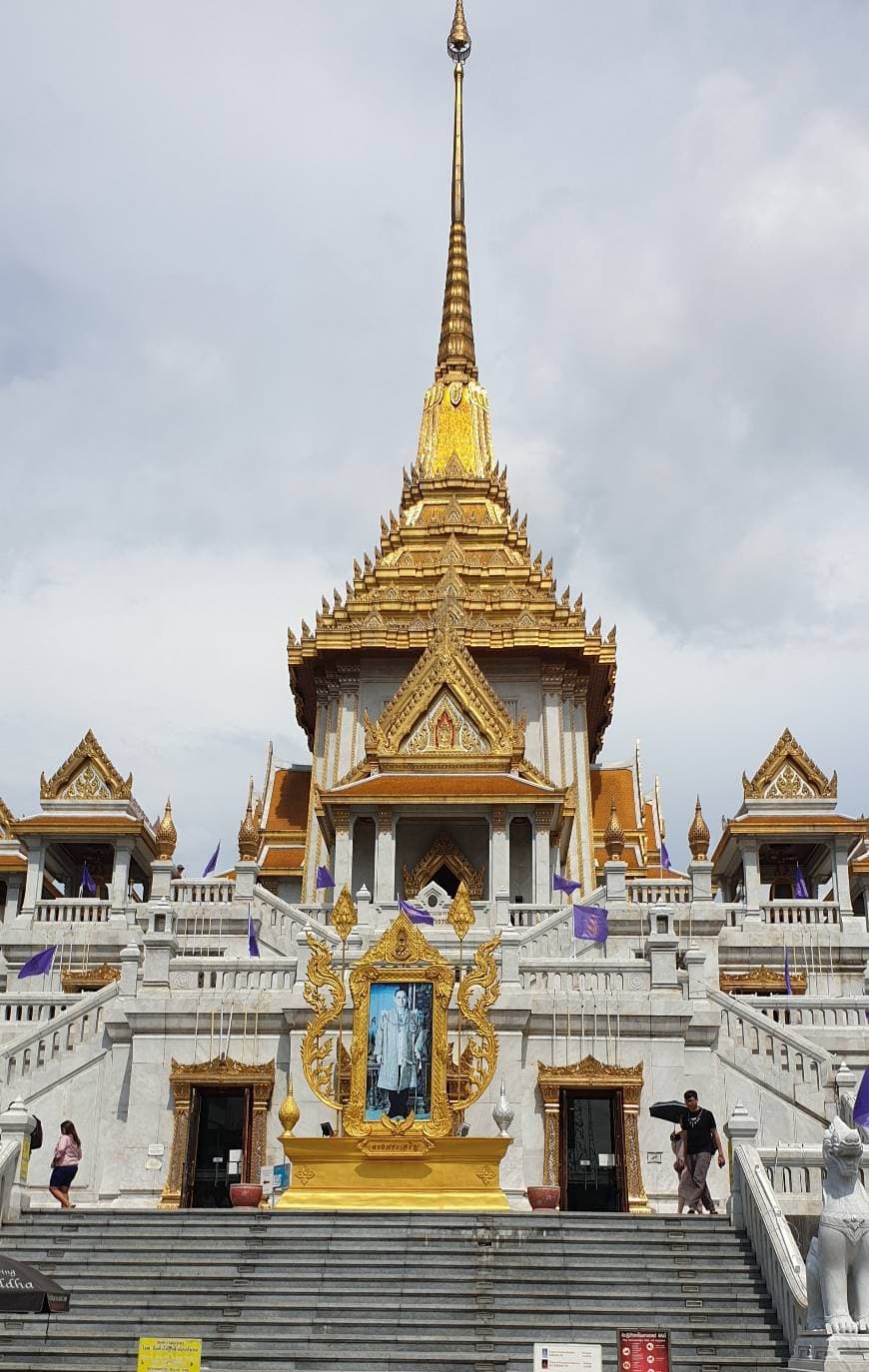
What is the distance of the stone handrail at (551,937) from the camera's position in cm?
2828

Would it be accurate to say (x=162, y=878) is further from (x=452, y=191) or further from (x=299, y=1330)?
(x=452, y=191)

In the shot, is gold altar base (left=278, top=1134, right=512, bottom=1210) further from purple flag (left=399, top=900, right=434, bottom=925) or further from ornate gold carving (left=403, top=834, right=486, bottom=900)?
ornate gold carving (left=403, top=834, right=486, bottom=900)

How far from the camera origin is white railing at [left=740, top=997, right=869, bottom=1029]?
25297 mm

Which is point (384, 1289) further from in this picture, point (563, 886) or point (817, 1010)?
point (563, 886)

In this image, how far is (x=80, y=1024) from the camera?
24156 millimetres

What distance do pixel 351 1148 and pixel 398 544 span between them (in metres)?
32.5

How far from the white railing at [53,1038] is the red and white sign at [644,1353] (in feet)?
42.4

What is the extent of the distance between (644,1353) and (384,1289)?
14.3 ft

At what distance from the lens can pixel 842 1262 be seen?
1398 centimetres

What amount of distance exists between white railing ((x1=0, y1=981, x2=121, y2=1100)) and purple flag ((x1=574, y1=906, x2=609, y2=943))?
318 inches

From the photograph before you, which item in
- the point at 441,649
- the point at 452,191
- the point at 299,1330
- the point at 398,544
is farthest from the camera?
the point at 452,191

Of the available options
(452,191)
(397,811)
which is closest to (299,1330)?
(397,811)

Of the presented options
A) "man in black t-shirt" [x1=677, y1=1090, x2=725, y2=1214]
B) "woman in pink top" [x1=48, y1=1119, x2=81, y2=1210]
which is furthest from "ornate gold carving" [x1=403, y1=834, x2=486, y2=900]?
"man in black t-shirt" [x1=677, y1=1090, x2=725, y2=1214]

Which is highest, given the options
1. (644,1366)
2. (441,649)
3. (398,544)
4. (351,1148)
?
(398,544)
